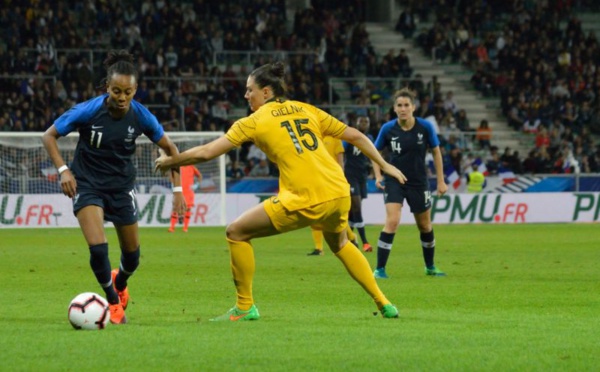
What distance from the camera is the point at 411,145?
15.0m

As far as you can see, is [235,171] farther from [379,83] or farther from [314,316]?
[314,316]

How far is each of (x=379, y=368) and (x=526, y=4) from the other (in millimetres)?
40241

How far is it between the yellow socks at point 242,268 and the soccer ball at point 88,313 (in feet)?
3.78

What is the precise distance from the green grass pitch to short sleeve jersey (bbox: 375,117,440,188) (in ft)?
4.29

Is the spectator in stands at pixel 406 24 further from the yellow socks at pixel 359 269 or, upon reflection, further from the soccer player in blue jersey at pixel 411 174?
the yellow socks at pixel 359 269

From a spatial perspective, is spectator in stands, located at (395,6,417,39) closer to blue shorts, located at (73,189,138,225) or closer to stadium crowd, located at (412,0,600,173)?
stadium crowd, located at (412,0,600,173)

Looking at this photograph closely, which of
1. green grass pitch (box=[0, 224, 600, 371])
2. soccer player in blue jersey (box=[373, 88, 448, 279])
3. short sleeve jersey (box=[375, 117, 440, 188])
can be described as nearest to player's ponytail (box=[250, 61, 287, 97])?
green grass pitch (box=[0, 224, 600, 371])

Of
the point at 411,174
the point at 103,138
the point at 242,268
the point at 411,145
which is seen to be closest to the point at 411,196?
the point at 411,174

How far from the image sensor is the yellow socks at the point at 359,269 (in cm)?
959

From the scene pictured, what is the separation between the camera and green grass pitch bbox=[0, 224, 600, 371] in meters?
7.30

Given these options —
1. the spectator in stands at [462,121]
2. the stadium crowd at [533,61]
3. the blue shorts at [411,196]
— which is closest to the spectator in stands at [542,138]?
the stadium crowd at [533,61]

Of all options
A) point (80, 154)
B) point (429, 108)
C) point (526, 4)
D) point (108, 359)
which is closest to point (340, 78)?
point (429, 108)

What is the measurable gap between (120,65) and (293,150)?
1.60 m

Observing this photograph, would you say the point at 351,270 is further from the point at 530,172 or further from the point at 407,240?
the point at 530,172
